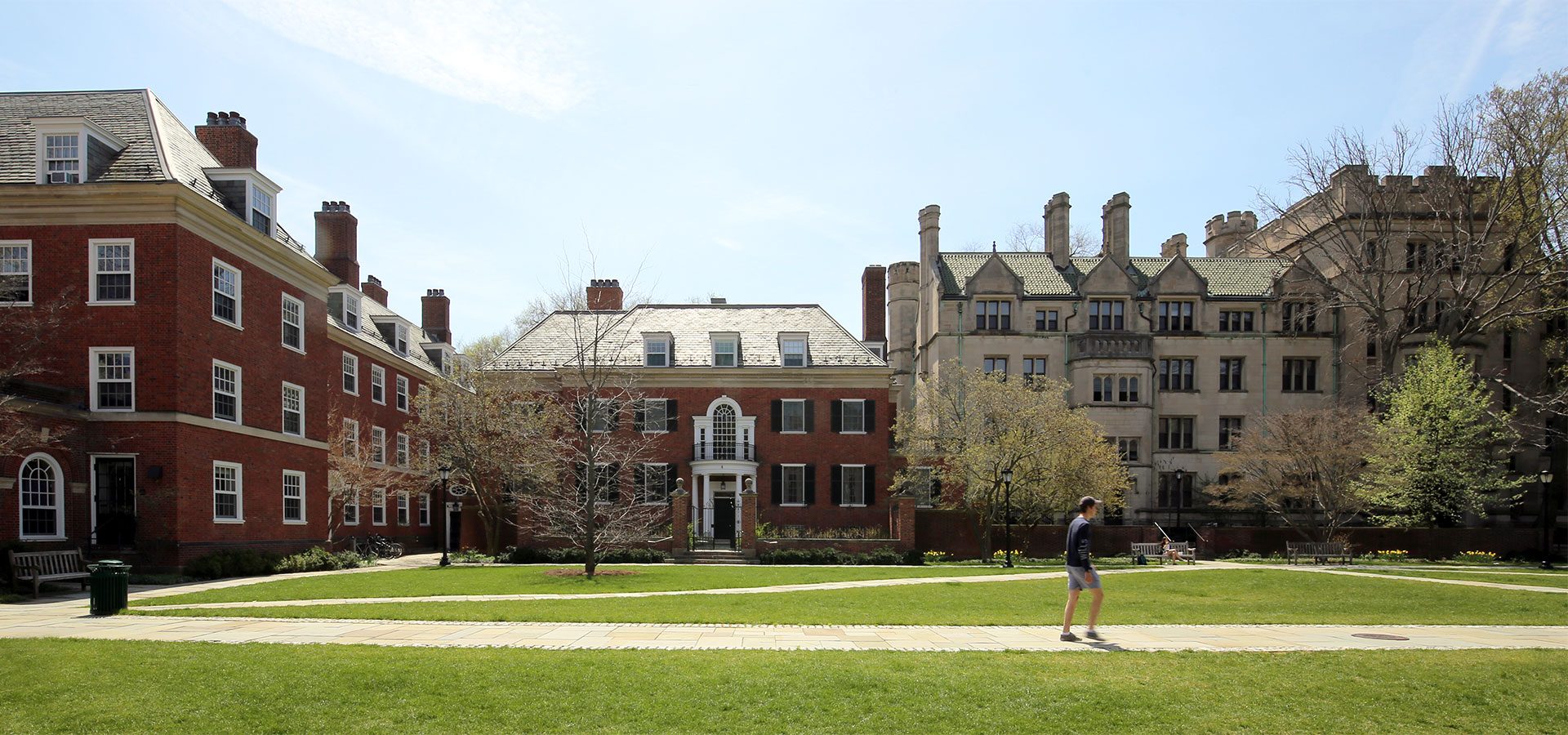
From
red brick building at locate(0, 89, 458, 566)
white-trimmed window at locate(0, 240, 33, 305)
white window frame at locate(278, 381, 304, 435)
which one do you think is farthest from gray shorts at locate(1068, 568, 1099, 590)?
white-trimmed window at locate(0, 240, 33, 305)

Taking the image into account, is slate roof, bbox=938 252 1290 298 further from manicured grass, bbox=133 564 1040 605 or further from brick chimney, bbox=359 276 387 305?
brick chimney, bbox=359 276 387 305

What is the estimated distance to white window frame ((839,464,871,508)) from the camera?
3822 cm

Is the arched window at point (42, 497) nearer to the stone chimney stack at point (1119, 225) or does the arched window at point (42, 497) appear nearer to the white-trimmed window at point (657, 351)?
the white-trimmed window at point (657, 351)

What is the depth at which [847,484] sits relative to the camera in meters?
38.3

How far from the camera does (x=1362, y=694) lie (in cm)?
885

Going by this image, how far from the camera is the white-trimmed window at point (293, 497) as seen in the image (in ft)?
90.1

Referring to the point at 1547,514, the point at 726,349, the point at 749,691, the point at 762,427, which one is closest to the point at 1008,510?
the point at 762,427

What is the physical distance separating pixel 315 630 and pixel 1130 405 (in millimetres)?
39058

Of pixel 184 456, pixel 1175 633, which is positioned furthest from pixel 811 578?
pixel 184 456

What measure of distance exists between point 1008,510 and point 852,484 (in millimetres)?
8759

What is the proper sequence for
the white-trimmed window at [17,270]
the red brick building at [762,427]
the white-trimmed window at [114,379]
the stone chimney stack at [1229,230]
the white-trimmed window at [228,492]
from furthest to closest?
the stone chimney stack at [1229,230] < the red brick building at [762,427] < the white-trimmed window at [228,492] < the white-trimmed window at [17,270] < the white-trimmed window at [114,379]

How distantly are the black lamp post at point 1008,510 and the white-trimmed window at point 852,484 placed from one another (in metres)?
5.72

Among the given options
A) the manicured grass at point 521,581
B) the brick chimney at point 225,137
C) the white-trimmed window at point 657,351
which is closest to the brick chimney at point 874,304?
the white-trimmed window at point 657,351

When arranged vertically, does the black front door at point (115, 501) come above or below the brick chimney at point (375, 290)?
below
